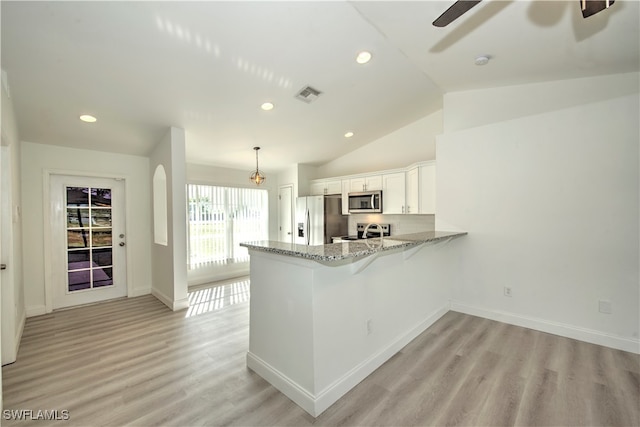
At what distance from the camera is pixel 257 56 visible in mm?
2510

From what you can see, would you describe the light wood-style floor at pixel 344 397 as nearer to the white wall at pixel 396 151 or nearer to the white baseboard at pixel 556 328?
the white baseboard at pixel 556 328

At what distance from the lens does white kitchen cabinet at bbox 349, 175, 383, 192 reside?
4992mm

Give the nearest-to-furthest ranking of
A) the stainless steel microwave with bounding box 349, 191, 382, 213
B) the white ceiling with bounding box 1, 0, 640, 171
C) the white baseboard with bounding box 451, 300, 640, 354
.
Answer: the white ceiling with bounding box 1, 0, 640, 171 < the white baseboard with bounding box 451, 300, 640, 354 < the stainless steel microwave with bounding box 349, 191, 382, 213

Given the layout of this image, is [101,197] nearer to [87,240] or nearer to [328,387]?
[87,240]

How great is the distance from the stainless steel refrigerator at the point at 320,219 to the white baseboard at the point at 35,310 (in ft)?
13.2

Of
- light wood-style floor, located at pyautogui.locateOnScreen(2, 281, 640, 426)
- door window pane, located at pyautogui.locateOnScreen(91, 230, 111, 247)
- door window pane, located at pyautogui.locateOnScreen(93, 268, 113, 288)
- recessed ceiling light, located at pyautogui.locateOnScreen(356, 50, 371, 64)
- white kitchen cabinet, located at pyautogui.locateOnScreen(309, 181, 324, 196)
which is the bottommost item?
light wood-style floor, located at pyautogui.locateOnScreen(2, 281, 640, 426)

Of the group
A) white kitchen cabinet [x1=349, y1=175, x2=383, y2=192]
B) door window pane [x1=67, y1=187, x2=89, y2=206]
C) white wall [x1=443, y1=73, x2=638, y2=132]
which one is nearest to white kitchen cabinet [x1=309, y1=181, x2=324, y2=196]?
white kitchen cabinet [x1=349, y1=175, x2=383, y2=192]

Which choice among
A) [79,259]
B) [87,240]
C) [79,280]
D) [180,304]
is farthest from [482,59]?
[79,280]

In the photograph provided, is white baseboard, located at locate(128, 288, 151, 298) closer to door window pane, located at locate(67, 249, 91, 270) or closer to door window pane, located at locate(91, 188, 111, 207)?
door window pane, located at locate(67, 249, 91, 270)

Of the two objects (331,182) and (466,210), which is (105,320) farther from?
(466,210)

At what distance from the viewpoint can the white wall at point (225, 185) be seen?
5.28 m

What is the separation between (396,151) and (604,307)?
356cm

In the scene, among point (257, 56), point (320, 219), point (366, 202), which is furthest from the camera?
point (320, 219)

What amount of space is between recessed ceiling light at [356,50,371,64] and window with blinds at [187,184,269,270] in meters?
3.92
